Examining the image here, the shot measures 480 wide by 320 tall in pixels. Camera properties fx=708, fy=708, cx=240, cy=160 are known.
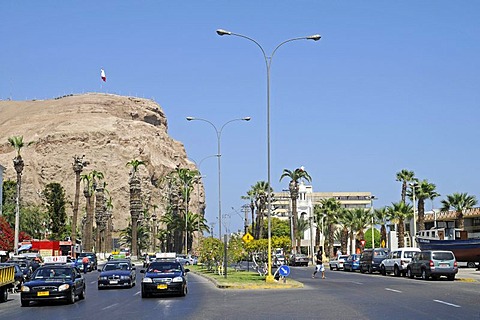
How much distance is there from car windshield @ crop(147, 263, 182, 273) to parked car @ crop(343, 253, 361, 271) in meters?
34.3

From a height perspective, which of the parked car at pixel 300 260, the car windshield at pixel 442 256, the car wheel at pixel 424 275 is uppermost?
the car windshield at pixel 442 256

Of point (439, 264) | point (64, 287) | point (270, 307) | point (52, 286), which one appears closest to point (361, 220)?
point (439, 264)

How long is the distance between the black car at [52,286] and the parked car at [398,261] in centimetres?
2634

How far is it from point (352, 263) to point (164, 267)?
35.4 metres

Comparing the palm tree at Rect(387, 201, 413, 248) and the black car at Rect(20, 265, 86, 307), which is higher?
the palm tree at Rect(387, 201, 413, 248)

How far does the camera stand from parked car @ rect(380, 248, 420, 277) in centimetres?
4798

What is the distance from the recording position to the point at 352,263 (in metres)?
62.4

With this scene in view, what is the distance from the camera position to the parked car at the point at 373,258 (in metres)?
54.8

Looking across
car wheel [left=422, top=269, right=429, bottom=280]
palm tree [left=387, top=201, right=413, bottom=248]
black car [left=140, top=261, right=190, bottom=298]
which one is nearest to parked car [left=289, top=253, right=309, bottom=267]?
palm tree [left=387, top=201, right=413, bottom=248]

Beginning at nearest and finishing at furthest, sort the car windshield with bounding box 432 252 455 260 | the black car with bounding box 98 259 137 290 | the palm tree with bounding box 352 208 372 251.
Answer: the black car with bounding box 98 259 137 290, the car windshield with bounding box 432 252 455 260, the palm tree with bounding box 352 208 372 251

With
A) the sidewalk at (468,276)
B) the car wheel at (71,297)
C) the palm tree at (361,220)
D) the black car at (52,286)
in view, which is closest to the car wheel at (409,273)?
the sidewalk at (468,276)

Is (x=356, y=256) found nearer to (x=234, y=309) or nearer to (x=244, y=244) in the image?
(x=244, y=244)

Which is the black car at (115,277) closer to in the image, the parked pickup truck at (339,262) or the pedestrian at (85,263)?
the pedestrian at (85,263)

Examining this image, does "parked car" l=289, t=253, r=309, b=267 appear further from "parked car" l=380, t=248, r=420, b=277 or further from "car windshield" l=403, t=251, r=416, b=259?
"car windshield" l=403, t=251, r=416, b=259
